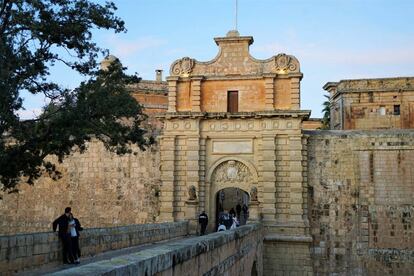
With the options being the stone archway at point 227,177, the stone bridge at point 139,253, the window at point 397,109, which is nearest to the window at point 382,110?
the window at point 397,109

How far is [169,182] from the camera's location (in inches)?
808

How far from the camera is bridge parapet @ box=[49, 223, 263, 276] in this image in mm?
3969

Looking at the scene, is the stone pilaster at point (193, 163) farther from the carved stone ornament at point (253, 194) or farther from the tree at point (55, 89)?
the tree at point (55, 89)

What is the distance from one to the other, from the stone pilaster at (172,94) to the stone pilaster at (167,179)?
126 centimetres

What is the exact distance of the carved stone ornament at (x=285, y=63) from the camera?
2005cm

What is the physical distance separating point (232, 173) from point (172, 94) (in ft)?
13.7

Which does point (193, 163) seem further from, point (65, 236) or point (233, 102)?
point (65, 236)

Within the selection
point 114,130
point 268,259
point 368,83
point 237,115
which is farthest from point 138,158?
point 368,83

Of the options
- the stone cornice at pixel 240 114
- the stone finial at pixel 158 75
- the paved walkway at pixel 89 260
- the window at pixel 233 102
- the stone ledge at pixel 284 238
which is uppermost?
the stone finial at pixel 158 75

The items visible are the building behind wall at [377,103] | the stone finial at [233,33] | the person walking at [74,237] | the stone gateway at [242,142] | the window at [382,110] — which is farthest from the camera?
the window at [382,110]

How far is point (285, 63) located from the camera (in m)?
20.1

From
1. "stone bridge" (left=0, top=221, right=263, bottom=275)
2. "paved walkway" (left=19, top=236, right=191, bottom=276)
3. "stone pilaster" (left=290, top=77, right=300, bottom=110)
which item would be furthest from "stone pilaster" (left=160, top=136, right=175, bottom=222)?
"paved walkway" (left=19, top=236, right=191, bottom=276)

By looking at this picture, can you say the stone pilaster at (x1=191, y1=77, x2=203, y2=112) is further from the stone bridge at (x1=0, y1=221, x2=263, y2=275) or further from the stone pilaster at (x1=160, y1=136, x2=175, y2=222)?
the stone bridge at (x1=0, y1=221, x2=263, y2=275)

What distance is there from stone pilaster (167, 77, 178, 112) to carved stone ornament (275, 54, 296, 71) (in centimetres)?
430
